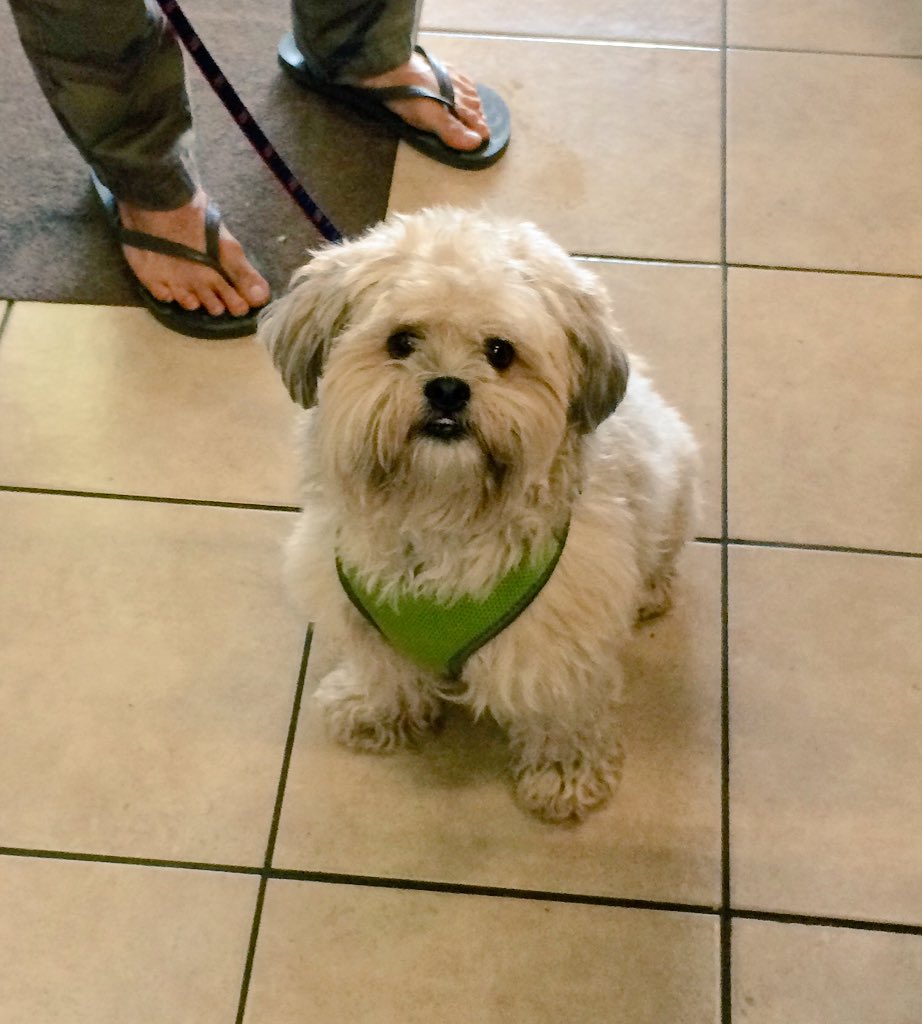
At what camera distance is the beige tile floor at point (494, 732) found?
4.18 ft

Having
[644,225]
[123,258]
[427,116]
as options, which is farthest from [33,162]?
[644,225]

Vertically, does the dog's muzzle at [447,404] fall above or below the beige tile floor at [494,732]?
above

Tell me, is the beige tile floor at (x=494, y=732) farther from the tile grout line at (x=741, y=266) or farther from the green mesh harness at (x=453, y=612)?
the green mesh harness at (x=453, y=612)

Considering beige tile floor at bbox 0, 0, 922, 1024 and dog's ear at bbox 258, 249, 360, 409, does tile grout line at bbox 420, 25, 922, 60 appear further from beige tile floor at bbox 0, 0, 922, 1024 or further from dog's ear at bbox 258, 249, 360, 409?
dog's ear at bbox 258, 249, 360, 409

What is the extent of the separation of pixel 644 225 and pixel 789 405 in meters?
0.42

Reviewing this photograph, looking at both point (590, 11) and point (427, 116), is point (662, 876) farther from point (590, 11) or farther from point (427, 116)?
point (590, 11)

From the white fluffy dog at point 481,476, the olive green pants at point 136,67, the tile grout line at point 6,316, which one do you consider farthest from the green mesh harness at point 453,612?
the tile grout line at point 6,316

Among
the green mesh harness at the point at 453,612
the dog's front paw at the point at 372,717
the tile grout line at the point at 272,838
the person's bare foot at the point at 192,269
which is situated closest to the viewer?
the green mesh harness at the point at 453,612

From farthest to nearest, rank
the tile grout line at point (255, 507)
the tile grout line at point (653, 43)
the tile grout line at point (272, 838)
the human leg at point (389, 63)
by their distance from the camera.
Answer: the tile grout line at point (653, 43) < the human leg at point (389, 63) < the tile grout line at point (255, 507) < the tile grout line at point (272, 838)

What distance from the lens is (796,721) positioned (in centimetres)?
142

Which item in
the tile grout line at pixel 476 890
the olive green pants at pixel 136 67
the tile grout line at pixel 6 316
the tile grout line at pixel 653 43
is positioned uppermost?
the olive green pants at pixel 136 67

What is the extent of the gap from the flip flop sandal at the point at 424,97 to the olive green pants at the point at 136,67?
0.17ft

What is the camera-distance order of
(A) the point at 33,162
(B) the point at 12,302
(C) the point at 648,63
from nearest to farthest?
(B) the point at 12,302
(A) the point at 33,162
(C) the point at 648,63

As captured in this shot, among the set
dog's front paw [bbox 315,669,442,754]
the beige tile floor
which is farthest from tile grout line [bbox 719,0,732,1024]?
dog's front paw [bbox 315,669,442,754]
